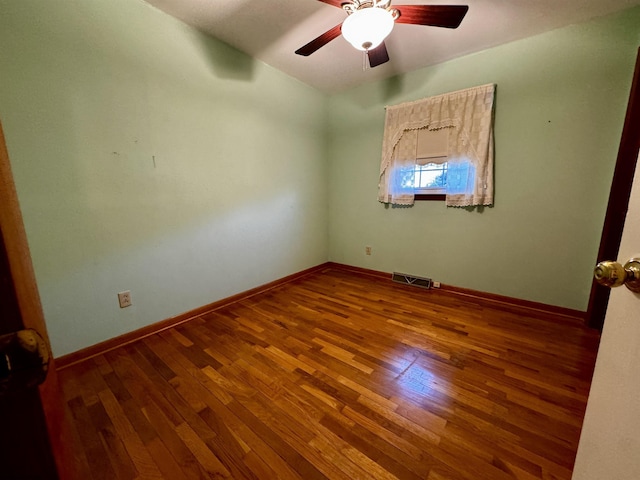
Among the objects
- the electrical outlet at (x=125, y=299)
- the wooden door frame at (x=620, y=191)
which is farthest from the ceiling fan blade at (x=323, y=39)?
the electrical outlet at (x=125, y=299)

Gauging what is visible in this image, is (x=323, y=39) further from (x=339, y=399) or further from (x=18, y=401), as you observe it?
(x=339, y=399)

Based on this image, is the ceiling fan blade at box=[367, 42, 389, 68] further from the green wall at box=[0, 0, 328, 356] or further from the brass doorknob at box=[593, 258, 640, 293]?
the brass doorknob at box=[593, 258, 640, 293]

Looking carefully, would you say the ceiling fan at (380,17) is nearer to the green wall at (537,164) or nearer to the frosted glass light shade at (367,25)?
the frosted glass light shade at (367,25)

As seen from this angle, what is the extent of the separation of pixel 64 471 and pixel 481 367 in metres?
1.78

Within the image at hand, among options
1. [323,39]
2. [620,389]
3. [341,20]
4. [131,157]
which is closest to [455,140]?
[341,20]

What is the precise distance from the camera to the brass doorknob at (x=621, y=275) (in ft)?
1.42

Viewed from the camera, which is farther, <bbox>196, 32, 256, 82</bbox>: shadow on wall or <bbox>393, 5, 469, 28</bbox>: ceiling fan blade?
<bbox>196, 32, 256, 82</bbox>: shadow on wall

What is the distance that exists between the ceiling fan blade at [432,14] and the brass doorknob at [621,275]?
142 centimetres

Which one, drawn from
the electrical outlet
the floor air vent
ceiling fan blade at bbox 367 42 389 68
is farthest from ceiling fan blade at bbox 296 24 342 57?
the floor air vent

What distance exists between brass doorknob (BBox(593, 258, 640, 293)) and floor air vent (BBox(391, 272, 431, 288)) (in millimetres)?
2328

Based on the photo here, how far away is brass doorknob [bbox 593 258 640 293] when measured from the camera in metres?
0.43

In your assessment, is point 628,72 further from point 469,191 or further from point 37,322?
point 37,322

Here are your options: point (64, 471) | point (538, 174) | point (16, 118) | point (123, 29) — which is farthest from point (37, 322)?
point (538, 174)

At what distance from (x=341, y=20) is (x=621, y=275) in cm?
224
